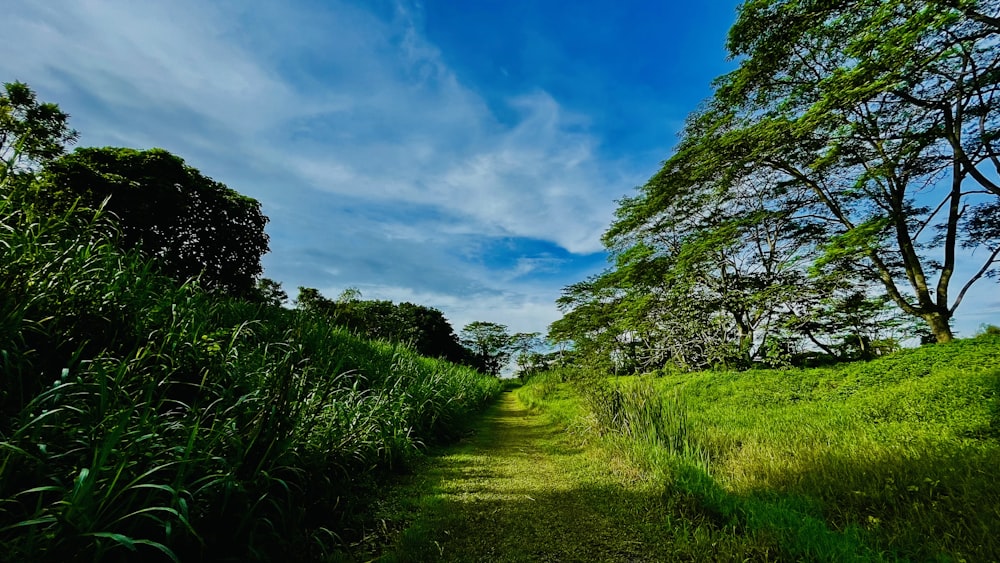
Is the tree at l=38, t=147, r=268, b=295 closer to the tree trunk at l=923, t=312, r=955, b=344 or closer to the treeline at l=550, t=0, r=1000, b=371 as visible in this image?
the treeline at l=550, t=0, r=1000, b=371

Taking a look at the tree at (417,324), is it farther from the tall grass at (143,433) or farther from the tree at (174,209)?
the tall grass at (143,433)

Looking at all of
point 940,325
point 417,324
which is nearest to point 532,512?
point 940,325

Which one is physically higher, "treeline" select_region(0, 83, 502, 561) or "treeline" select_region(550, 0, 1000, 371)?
"treeline" select_region(550, 0, 1000, 371)

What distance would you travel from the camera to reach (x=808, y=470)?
3266 millimetres

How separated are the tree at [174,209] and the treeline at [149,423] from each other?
5049mm

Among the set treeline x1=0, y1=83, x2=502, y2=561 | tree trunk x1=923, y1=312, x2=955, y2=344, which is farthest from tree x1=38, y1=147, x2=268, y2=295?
Result: tree trunk x1=923, y1=312, x2=955, y2=344

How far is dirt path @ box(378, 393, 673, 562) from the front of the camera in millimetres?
2227

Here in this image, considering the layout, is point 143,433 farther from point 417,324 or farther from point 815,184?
point 417,324

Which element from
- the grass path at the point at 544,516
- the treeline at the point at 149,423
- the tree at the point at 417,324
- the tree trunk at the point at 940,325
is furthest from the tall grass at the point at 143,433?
the tree at the point at 417,324

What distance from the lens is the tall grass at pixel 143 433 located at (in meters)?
1.36

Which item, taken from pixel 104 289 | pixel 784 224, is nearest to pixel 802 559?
pixel 104 289

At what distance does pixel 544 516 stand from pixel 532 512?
11 centimetres

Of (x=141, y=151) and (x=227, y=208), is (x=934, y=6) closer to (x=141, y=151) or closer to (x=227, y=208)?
(x=227, y=208)

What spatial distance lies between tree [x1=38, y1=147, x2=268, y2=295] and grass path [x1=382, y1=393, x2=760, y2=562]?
22.3 feet
